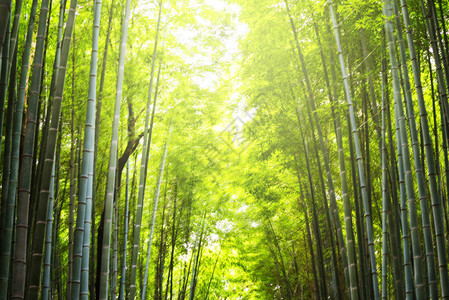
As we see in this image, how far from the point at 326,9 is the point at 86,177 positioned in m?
3.51

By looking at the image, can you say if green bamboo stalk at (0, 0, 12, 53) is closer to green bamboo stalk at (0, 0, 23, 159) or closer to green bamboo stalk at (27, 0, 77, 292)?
green bamboo stalk at (0, 0, 23, 159)

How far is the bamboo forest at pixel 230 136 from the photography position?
8.24ft

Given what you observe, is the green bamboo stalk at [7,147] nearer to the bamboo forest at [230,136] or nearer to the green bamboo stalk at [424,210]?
the bamboo forest at [230,136]

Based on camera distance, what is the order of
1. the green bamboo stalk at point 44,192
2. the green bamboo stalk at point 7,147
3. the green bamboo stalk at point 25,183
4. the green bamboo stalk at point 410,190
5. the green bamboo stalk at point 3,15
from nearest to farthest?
the green bamboo stalk at point 3,15 → the green bamboo stalk at point 25,183 → the green bamboo stalk at point 44,192 → the green bamboo stalk at point 7,147 → the green bamboo stalk at point 410,190

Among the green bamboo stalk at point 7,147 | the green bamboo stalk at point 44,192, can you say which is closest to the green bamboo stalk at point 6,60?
the green bamboo stalk at point 7,147

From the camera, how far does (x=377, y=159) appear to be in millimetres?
6070

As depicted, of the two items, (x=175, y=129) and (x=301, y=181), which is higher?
(x=175, y=129)

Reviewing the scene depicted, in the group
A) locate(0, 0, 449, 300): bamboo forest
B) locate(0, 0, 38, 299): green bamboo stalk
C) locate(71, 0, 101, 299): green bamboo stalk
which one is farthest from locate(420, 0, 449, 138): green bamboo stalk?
locate(0, 0, 38, 299): green bamboo stalk

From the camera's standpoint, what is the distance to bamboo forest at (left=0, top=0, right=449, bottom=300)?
2512mm

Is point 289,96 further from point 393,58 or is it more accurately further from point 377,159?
point 393,58

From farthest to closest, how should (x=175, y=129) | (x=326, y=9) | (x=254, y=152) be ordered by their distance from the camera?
(x=254, y=152) < (x=175, y=129) < (x=326, y=9)

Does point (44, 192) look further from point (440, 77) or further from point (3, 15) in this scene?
point (440, 77)

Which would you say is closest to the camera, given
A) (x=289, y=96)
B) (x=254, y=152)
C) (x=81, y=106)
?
(x=81, y=106)

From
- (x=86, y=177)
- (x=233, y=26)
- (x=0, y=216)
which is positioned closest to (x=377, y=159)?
(x=233, y=26)
